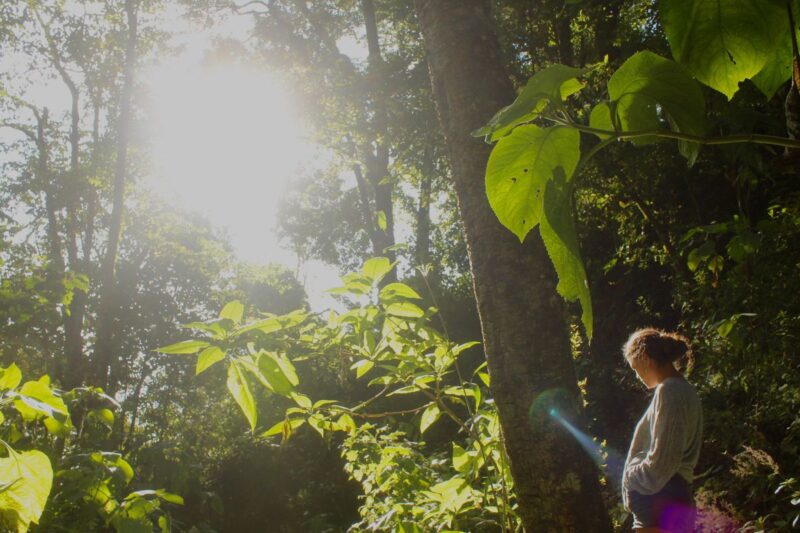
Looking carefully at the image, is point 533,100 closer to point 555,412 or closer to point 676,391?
point 555,412

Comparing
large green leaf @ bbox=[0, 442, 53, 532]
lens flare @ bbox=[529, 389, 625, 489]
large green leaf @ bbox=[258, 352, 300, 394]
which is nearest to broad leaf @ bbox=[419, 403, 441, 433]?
lens flare @ bbox=[529, 389, 625, 489]

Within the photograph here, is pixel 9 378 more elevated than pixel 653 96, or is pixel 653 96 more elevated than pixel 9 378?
pixel 653 96

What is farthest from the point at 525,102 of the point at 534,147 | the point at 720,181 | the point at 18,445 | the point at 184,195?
the point at 184,195

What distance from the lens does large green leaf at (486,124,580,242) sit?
38 centimetres

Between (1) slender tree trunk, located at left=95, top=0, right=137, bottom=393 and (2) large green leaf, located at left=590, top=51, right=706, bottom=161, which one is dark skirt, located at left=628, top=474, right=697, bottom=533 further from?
(1) slender tree trunk, located at left=95, top=0, right=137, bottom=393

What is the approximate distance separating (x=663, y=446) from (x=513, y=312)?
7.03ft

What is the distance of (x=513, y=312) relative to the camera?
1.27m

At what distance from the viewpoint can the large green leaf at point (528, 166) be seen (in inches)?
14.8

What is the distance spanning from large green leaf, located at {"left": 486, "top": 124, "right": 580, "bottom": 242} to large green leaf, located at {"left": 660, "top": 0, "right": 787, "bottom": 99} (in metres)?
0.08

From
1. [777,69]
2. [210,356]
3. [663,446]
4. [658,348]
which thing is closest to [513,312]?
[210,356]

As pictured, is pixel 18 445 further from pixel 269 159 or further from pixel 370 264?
pixel 269 159

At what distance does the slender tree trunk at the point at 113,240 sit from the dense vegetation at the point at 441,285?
0.27ft

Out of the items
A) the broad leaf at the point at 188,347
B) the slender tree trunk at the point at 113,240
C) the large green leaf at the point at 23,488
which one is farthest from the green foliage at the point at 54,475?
the slender tree trunk at the point at 113,240

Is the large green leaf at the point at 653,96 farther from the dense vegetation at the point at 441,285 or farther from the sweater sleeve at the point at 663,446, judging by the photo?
the sweater sleeve at the point at 663,446
